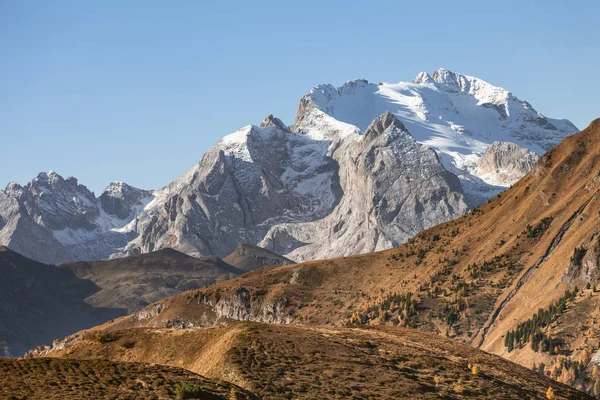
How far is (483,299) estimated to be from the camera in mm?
189500

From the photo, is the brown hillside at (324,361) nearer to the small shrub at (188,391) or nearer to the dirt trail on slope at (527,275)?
the small shrub at (188,391)

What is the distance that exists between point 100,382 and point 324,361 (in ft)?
61.0

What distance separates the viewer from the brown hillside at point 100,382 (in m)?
44.5

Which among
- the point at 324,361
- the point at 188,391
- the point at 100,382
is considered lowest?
the point at 188,391

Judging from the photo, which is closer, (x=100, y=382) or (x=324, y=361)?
(x=100, y=382)

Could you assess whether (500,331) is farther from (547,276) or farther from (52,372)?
(52,372)

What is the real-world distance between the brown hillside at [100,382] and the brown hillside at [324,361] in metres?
4.58

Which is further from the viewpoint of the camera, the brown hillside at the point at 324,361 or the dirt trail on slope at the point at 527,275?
the dirt trail on slope at the point at 527,275

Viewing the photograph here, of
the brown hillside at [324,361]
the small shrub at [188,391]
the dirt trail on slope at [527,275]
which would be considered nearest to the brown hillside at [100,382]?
the small shrub at [188,391]

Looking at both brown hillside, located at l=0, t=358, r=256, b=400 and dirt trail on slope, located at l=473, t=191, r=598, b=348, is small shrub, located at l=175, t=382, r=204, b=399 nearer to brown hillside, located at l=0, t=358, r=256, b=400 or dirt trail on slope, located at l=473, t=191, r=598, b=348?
brown hillside, located at l=0, t=358, r=256, b=400

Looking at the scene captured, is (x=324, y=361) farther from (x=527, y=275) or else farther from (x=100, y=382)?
(x=527, y=275)

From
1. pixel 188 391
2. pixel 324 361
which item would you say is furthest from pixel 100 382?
pixel 324 361

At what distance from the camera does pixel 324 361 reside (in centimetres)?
6062

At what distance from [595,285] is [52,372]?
434ft
